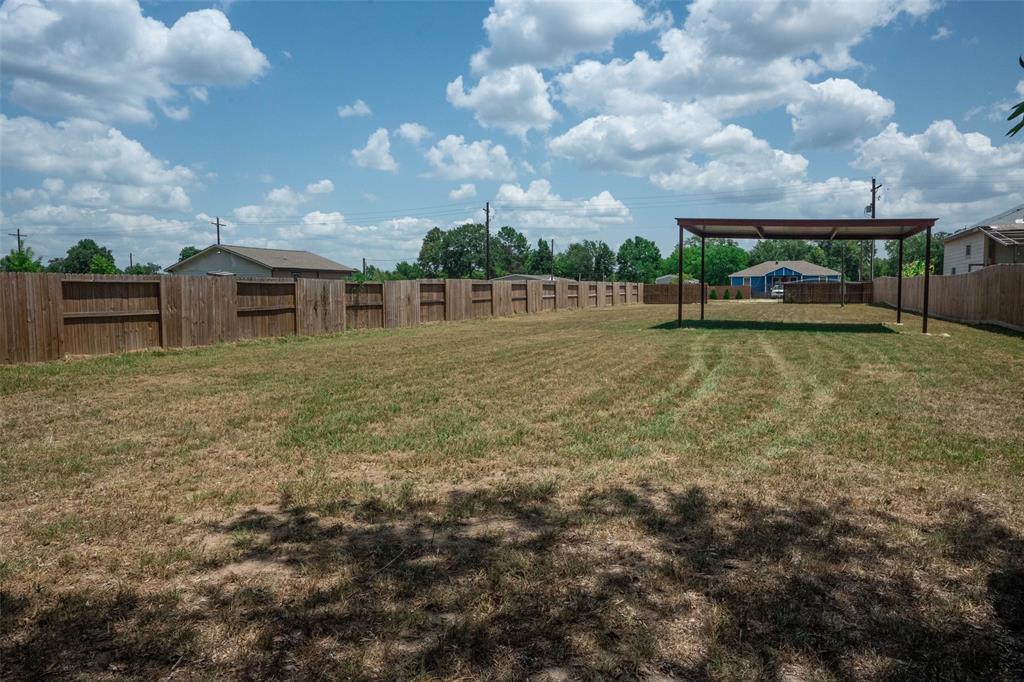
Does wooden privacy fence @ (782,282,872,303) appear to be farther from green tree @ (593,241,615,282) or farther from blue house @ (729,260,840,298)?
green tree @ (593,241,615,282)

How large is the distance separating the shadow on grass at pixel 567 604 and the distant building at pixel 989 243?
27.9 metres

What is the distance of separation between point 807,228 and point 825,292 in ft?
103

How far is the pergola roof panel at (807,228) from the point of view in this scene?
59.3ft

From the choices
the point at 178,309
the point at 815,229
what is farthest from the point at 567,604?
the point at 815,229

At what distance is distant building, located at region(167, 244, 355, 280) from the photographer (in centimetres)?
4797

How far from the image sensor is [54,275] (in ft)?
39.4

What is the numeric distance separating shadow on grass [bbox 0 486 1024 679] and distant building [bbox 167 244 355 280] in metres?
45.6

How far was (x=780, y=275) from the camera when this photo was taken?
85.5 meters

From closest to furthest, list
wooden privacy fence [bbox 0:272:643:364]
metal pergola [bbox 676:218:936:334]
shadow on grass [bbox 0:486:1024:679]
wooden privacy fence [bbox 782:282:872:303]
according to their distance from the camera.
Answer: shadow on grass [bbox 0:486:1024:679], wooden privacy fence [bbox 0:272:643:364], metal pergola [bbox 676:218:936:334], wooden privacy fence [bbox 782:282:872:303]

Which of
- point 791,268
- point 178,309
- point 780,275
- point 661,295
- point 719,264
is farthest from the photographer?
point 719,264

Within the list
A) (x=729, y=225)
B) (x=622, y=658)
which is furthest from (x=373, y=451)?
(x=729, y=225)

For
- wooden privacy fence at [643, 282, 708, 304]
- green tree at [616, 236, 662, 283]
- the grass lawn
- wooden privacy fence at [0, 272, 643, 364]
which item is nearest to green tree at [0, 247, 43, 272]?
wooden privacy fence at [0, 272, 643, 364]

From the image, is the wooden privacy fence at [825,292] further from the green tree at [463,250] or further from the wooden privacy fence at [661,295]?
the green tree at [463,250]

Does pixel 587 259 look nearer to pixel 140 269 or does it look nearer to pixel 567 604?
pixel 140 269
